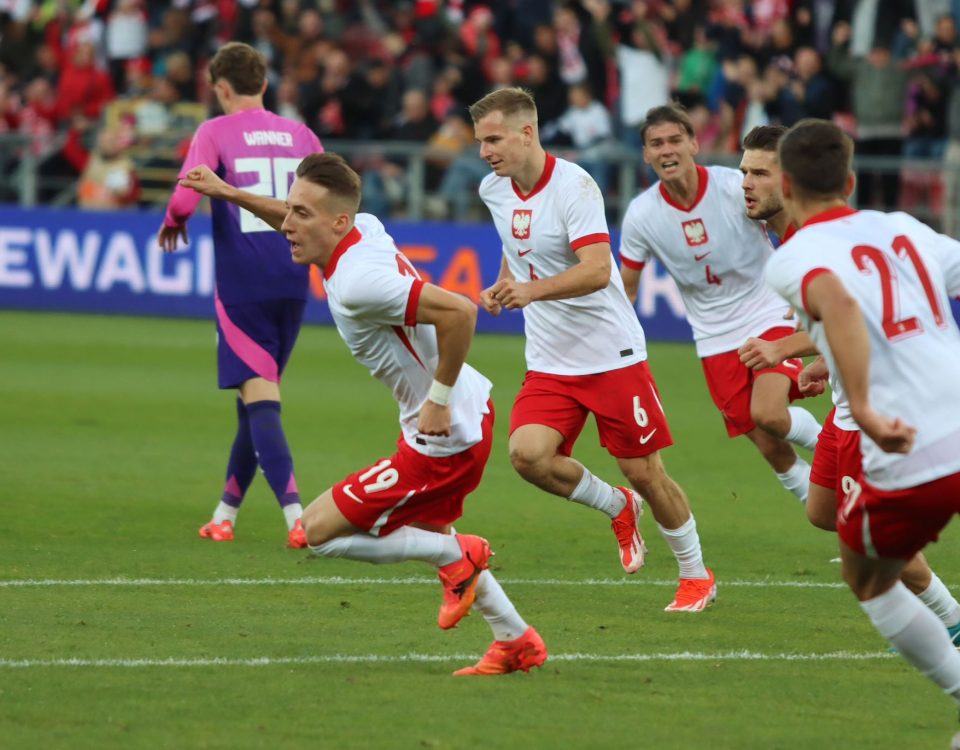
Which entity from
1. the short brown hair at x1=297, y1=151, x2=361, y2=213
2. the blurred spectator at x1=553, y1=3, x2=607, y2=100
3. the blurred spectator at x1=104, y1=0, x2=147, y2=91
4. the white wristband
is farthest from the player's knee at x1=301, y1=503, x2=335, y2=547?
the blurred spectator at x1=104, y1=0, x2=147, y2=91

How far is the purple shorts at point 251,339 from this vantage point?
905cm

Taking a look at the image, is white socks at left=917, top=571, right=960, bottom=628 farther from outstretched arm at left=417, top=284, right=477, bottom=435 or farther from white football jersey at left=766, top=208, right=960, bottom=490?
outstretched arm at left=417, top=284, right=477, bottom=435

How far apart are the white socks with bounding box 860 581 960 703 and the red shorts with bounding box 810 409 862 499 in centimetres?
86

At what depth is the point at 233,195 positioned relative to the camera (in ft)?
26.9

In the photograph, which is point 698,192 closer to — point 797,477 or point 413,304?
point 797,477

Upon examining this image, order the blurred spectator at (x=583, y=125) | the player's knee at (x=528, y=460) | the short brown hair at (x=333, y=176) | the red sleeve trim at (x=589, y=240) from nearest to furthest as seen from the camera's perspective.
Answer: the short brown hair at (x=333, y=176) → the red sleeve trim at (x=589, y=240) → the player's knee at (x=528, y=460) → the blurred spectator at (x=583, y=125)

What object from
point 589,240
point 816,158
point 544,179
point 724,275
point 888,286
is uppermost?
point 816,158

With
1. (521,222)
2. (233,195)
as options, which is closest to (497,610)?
(521,222)

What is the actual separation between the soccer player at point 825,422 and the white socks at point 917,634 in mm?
516

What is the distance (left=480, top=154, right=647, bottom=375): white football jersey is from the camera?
302 inches

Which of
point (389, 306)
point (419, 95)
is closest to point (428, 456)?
point (389, 306)

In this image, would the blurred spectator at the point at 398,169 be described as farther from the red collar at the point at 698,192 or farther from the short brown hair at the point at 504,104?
the short brown hair at the point at 504,104

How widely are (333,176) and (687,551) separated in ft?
8.43

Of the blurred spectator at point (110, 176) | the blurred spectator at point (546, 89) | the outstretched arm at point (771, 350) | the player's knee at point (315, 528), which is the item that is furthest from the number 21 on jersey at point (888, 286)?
the blurred spectator at point (110, 176)
